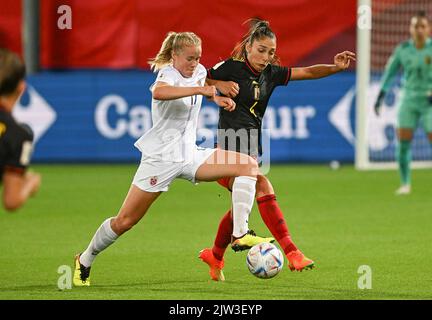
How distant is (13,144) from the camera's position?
6.21 m

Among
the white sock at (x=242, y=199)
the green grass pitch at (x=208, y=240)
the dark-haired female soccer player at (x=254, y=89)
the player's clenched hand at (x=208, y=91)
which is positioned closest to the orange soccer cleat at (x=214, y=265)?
the dark-haired female soccer player at (x=254, y=89)

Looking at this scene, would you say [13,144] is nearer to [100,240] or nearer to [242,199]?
[100,240]

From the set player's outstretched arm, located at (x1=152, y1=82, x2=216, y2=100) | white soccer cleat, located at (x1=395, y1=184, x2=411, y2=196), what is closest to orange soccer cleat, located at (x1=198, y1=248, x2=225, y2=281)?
player's outstretched arm, located at (x1=152, y1=82, x2=216, y2=100)

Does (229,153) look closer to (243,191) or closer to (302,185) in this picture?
(243,191)

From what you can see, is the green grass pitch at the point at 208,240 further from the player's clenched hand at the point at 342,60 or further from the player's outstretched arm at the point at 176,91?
the player's clenched hand at the point at 342,60

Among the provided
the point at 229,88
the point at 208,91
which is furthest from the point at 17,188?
the point at 229,88

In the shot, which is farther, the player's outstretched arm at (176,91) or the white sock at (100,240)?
the white sock at (100,240)

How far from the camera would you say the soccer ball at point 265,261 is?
8.00 meters

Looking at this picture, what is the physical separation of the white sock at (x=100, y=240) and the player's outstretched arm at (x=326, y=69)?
1.80m

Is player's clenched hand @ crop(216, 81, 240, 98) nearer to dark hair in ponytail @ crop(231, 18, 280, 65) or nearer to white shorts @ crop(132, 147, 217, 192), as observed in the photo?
dark hair in ponytail @ crop(231, 18, 280, 65)

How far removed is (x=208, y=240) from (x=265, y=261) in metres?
2.83

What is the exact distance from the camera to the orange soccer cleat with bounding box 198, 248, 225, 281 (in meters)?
8.55

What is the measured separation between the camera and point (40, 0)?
2100cm

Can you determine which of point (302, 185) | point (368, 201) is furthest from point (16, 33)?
point (368, 201)
